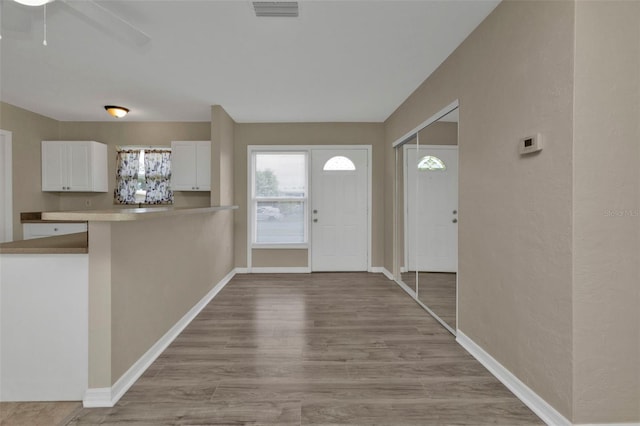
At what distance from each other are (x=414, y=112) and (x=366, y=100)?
27.4 inches

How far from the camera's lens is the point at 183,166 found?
16.9ft

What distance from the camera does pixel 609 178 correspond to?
64.4 inches

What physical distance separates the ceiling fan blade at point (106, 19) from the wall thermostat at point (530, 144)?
2558mm

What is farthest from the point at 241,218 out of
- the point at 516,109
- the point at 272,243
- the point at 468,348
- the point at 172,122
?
the point at 516,109

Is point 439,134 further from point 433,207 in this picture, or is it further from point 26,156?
point 26,156

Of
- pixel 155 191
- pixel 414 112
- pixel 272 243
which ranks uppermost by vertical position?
pixel 414 112

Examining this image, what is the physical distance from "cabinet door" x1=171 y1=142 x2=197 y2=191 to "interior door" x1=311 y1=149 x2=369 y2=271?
6.32 feet

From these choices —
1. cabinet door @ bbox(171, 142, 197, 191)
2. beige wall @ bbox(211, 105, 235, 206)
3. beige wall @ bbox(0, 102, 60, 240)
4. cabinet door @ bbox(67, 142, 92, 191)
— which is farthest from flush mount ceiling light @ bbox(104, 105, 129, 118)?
beige wall @ bbox(0, 102, 60, 240)

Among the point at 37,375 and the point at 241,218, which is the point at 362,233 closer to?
the point at 241,218

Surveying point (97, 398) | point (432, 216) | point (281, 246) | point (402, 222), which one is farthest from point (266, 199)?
point (97, 398)

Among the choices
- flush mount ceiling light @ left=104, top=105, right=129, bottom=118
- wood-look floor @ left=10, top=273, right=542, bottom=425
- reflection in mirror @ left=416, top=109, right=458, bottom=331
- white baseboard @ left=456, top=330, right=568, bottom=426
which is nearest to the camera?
white baseboard @ left=456, top=330, right=568, bottom=426

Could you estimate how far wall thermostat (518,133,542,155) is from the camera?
6.01 feet

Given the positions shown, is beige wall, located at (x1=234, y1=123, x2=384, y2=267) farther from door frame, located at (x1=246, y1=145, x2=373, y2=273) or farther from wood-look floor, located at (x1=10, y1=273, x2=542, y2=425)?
wood-look floor, located at (x1=10, y1=273, x2=542, y2=425)

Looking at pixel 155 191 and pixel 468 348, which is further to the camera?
pixel 155 191
